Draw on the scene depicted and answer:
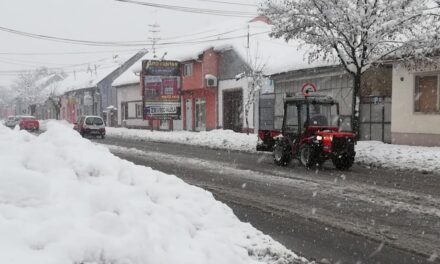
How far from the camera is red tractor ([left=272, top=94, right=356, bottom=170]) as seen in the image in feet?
47.4

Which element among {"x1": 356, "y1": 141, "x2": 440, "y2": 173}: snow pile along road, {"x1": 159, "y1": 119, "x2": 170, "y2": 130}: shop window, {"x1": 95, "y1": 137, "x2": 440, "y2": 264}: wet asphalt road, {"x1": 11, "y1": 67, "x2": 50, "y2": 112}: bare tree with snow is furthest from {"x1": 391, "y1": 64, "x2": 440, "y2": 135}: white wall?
{"x1": 11, "y1": 67, "x2": 50, "y2": 112}: bare tree with snow

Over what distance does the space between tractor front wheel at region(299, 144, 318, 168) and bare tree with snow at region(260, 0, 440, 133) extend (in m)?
4.75

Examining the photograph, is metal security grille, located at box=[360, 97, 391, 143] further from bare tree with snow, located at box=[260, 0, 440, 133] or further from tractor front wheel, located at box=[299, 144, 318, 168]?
tractor front wheel, located at box=[299, 144, 318, 168]

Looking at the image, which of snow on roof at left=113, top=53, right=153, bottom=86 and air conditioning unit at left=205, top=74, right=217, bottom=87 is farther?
snow on roof at left=113, top=53, right=153, bottom=86

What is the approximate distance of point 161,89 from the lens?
131 feet

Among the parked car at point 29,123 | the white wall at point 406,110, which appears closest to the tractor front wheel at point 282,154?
the white wall at point 406,110

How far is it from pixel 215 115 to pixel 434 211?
1231 inches

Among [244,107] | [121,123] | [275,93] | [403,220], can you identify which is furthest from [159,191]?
[121,123]

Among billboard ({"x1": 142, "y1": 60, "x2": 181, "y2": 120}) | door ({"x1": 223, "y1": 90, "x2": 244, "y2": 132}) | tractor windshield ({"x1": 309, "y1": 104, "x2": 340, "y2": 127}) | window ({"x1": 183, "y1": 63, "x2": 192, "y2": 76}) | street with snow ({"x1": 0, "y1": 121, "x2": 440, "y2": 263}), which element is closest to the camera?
street with snow ({"x1": 0, "y1": 121, "x2": 440, "y2": 263})

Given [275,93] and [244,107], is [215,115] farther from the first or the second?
[275,93]

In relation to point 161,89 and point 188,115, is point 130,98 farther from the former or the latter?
point 161,89

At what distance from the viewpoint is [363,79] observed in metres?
23.9

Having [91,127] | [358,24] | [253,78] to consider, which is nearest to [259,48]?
[253,78]

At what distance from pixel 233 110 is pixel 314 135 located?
23.1 meters
